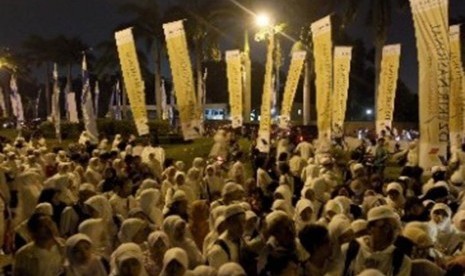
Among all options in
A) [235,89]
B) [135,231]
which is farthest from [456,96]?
[135,231]

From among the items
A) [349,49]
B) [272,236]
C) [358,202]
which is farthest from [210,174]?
[349,49]

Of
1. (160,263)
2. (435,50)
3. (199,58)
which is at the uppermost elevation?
(199,58)

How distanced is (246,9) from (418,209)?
38582 millimetres

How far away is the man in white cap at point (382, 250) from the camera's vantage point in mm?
5520

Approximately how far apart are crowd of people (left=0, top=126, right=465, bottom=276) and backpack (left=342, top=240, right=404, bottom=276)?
11mm

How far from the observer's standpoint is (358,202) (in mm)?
10219

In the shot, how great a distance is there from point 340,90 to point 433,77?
9292 millimetres

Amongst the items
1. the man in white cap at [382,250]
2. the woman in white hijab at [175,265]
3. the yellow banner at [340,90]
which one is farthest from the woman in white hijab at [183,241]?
the yellow banner at [340,90]

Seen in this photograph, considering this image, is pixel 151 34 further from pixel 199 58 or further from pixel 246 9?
pixel 246 9

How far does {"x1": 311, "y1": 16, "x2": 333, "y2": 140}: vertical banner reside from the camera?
17078mm

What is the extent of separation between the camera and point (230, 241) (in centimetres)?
664

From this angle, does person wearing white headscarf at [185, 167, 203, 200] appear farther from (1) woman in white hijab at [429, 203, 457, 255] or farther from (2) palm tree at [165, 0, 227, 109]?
(2) palm tree at [165, 0, 227, 109]

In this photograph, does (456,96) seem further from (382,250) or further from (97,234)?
(382,250)

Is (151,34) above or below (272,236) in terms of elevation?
above
